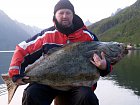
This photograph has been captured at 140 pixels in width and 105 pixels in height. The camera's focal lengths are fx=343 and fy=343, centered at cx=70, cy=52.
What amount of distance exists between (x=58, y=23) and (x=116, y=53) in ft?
4.75

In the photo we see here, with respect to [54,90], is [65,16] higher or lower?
higher

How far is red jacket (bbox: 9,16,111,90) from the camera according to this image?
7332 mm

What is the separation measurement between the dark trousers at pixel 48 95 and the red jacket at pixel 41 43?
502 millimetres

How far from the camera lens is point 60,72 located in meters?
6.88

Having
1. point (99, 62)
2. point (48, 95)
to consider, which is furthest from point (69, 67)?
point (48, 95)

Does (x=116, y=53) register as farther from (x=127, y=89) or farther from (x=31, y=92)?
(x=127, y=89)

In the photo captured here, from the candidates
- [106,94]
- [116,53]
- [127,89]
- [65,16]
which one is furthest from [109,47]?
[127,89]

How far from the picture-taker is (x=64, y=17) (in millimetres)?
7527

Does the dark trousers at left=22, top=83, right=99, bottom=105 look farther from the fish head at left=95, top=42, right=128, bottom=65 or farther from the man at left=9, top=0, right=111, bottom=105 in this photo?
the fish head at left=95, top=42, right=128, bottom=65

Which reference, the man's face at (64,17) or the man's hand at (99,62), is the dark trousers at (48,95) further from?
the man's face at (64,17)

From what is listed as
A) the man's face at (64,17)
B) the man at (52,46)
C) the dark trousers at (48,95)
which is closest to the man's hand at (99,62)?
the man at (52,46)

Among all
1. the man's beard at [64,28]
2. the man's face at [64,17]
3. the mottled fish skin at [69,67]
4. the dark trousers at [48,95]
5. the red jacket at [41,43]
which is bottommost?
the dark trousers at [48,95]

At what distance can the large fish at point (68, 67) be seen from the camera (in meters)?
6.88

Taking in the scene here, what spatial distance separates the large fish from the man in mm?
149
